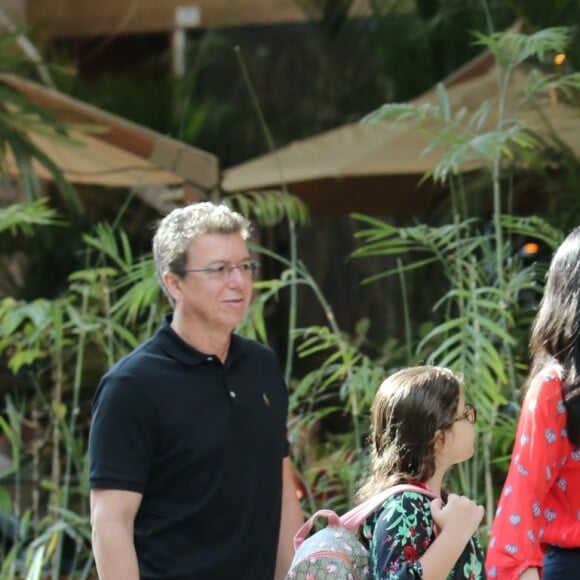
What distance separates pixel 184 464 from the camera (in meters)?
2.74

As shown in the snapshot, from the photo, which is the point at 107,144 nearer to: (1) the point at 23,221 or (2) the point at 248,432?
(1) the point at 23,221

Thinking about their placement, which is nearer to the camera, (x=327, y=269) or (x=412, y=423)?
(x=412, y=423)

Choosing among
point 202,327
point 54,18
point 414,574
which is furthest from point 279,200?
point 54,18

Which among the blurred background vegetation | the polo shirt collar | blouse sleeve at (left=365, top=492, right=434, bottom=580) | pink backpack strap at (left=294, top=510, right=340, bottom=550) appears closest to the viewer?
blouse sleeve at (left=365, top=492, right=434, bottom=580)

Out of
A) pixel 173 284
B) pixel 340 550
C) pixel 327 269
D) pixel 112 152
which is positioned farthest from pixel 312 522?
pixel 327 269

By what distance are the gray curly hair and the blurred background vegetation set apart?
4.04ft

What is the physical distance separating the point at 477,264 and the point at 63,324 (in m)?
1.40

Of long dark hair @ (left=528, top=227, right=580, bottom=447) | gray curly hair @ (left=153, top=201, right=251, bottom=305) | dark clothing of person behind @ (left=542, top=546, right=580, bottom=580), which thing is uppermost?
gray curly hair @ (left=153, top=201, right=251, bottom=305)

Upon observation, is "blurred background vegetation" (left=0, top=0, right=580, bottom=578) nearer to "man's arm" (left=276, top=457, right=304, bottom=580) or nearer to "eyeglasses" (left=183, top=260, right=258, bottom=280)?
"man's arm" (left=276, top=457, right=304, bottom=580)

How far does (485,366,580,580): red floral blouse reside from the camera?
2.65 m

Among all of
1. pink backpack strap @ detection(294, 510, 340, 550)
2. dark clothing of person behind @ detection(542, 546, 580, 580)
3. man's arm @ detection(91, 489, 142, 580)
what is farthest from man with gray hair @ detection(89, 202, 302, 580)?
dark clothing of person behind @ detection(542, 546, 580, 580)

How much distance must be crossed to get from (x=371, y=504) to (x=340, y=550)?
10cm

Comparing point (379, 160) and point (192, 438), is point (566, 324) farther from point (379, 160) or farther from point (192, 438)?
point (379, 160)

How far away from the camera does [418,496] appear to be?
249 cm
